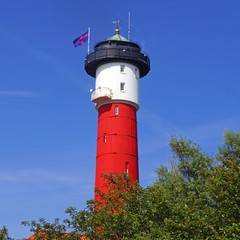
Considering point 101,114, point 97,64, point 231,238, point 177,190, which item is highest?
point 97,64

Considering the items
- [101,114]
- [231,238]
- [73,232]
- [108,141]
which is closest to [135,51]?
[101,114]

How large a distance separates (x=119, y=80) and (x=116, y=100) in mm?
2261

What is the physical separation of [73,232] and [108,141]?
16203 millimetres

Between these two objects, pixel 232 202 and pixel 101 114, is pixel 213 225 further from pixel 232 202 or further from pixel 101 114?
pixel 101 114

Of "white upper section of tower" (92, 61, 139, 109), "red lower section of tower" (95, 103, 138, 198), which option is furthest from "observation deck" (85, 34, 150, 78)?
"red lower section of tower" (95, 103, 138, 198)

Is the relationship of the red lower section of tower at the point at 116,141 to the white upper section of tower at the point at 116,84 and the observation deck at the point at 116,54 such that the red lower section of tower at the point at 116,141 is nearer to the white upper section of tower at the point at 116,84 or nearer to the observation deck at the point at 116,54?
the white upper section of tower at the point at 116,84

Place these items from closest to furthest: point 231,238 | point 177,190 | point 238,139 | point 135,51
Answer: point 231,238, point 177,190, point 238,139, point 135,51

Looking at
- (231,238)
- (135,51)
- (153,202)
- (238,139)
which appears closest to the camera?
(231,238)

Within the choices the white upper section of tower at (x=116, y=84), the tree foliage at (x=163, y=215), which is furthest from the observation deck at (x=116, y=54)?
the tree foliage at (x=163, y=215)

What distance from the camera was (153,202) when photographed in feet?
77.4

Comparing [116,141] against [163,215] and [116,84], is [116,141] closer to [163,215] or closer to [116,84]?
[116,84]

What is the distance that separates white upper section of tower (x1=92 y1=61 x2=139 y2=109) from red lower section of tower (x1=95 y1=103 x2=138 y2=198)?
2.45 feet

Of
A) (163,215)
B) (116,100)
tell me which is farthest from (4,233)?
(116,100)

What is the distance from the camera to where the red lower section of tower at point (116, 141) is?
4019 cm
